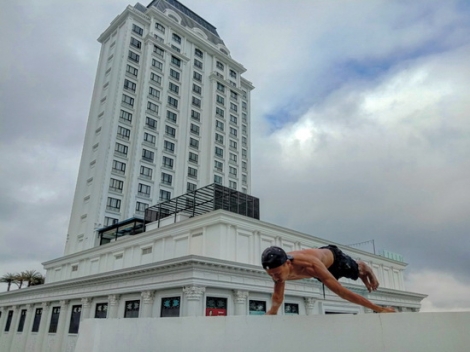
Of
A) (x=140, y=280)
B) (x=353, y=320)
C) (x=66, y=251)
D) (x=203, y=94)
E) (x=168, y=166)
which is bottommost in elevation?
(x=353, y=320)

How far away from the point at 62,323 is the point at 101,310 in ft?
20.0

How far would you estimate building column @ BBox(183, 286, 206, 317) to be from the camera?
21.5 metres

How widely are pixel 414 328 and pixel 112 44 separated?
6244 cm

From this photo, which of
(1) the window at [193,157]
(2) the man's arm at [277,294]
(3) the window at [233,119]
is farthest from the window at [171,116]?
(2) the man's arm at [277,294]

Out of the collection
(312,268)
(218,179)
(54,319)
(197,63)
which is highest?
(197,63)

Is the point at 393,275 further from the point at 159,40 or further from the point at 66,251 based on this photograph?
the point at 159,40

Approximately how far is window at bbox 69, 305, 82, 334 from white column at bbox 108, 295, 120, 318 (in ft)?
18.3

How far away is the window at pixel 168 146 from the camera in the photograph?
53.4m

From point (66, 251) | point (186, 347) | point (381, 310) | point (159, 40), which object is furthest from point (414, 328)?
point (159, 40)

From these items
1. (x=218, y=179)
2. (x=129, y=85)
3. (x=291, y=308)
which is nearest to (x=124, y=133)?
(x=129, y=85)

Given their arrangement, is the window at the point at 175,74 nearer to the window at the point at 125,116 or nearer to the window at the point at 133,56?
the window at the point at 133,56

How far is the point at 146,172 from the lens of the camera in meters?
49.6

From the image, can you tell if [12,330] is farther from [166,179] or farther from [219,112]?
[219,112]

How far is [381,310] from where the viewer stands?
18.9 ft
